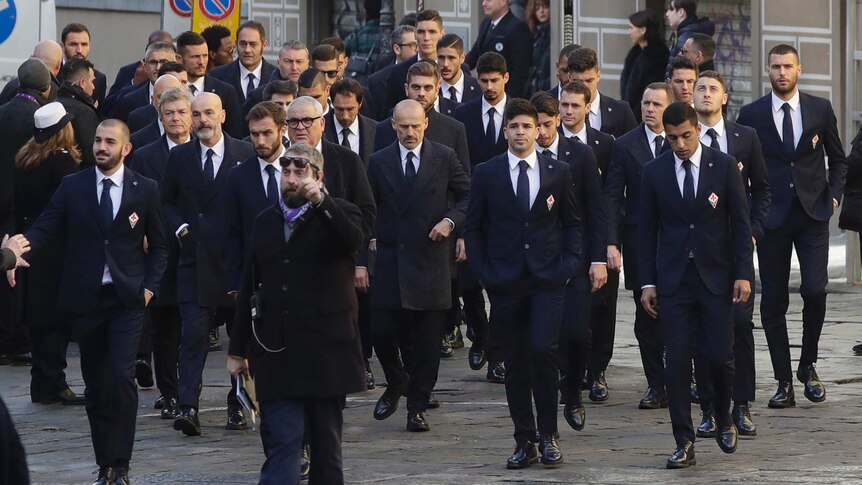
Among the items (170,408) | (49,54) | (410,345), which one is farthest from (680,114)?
(49,54)

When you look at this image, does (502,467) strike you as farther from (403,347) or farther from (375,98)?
(375,98)

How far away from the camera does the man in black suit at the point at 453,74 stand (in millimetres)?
15547

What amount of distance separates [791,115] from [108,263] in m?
4.47

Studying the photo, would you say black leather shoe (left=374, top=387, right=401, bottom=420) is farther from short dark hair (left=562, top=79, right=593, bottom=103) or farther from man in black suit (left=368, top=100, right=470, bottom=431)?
short dark hair (left=562, top=79, right=593, bottom=103)

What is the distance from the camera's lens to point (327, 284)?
9.21 metres

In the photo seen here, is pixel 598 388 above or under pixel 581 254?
under

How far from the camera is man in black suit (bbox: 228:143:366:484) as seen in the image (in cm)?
908

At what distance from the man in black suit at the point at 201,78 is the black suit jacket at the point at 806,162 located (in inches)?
Result: 152

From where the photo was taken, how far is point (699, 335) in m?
11.1

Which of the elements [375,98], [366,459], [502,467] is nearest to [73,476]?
[366,459]

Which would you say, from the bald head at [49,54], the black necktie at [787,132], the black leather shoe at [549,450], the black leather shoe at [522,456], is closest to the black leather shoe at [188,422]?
the black leather shoe at [522,456]

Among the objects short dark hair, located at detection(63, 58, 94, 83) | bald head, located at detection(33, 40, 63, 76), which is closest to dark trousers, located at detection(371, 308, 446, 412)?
short dark hair, located at detection(63, 58, 94, 83)

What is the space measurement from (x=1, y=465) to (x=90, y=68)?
1014 cm

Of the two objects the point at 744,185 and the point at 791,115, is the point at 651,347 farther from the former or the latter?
the point at 744,185
